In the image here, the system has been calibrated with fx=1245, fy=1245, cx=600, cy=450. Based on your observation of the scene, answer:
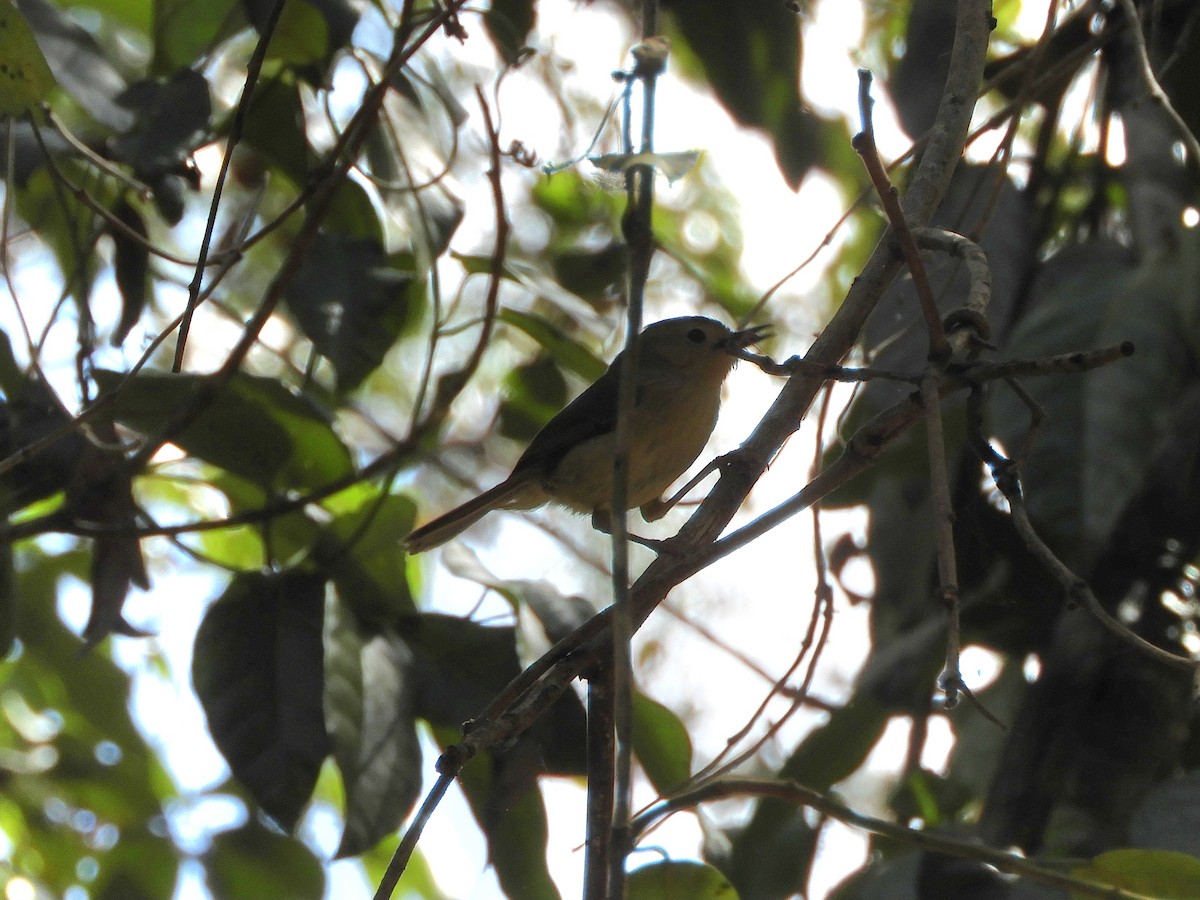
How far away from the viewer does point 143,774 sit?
368 cm

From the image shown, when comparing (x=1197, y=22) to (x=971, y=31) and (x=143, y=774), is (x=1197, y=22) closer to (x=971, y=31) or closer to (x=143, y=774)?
(x=971, y=31)

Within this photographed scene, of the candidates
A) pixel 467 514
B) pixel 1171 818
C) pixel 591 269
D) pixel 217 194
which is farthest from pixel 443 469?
pixel 1171 818

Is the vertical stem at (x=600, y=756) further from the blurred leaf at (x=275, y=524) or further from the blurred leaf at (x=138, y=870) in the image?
the blurred leaf at (x=138, y=870)

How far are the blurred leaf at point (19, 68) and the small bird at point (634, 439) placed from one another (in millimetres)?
1538

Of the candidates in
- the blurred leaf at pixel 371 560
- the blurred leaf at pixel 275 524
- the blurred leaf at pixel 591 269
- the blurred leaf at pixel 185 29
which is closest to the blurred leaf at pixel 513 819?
the blurred leaf at pixel 371 560

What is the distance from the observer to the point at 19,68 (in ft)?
7.09

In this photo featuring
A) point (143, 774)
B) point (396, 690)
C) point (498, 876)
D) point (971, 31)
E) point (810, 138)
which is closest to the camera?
point (971, 31)

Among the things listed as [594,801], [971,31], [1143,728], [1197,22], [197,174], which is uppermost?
[1197,22]

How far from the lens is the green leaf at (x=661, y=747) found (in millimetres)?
2660

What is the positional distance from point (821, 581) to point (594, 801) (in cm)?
58

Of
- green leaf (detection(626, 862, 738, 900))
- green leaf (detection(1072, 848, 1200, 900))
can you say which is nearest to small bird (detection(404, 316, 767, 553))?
green leaf (detection(626, 862, 738, 900))

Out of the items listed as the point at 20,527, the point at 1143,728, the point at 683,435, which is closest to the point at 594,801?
the point at 20,527

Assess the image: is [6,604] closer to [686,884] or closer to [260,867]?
[260,867]

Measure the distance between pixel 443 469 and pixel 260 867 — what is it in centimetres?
128
